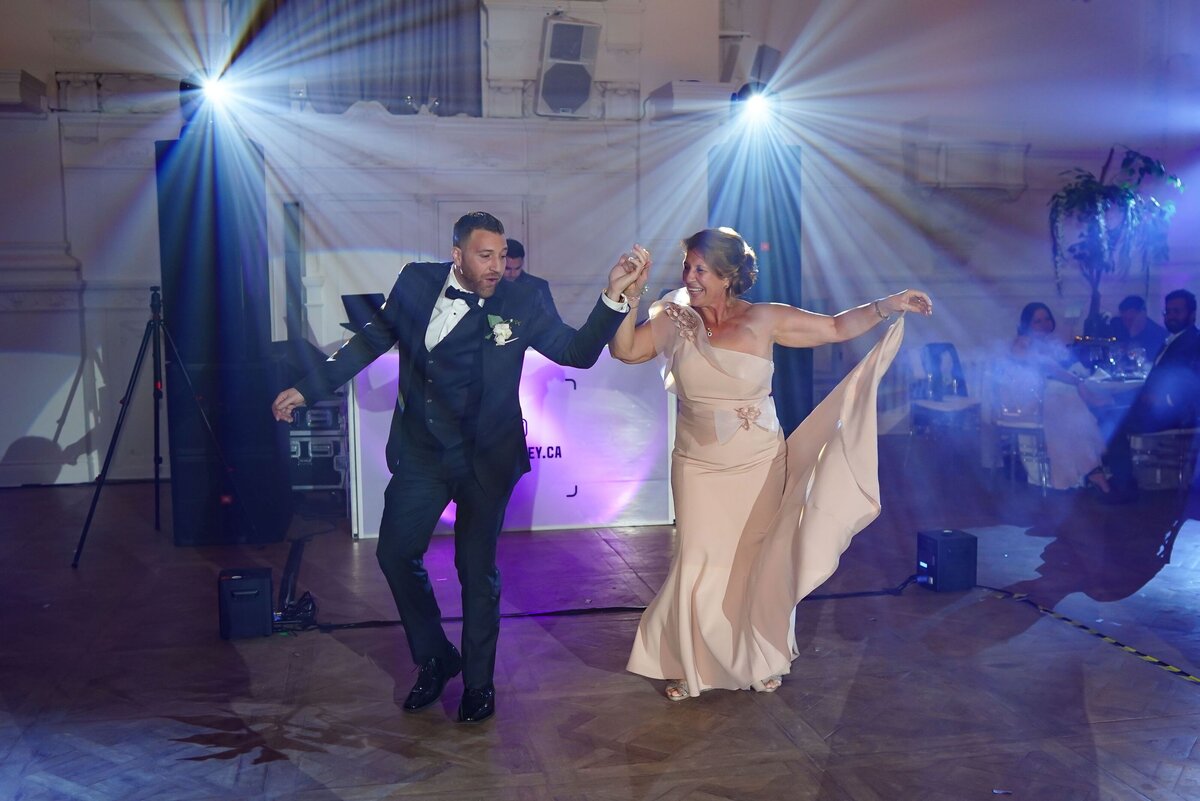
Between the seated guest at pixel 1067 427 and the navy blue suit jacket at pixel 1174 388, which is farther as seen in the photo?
the seated guest at pixel 1067 427

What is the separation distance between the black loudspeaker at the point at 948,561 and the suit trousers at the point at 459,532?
2.53 metres

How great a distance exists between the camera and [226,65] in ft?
30.4

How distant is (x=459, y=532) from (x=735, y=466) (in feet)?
3.51

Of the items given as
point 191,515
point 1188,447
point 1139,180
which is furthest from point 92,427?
point 1139,180

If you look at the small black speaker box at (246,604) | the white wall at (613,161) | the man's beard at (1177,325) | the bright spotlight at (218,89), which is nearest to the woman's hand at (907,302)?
the small black speaker box at (246,604)

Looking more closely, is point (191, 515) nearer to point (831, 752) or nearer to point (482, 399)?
point (482, 399)

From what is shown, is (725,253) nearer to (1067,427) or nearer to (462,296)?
(462,296)

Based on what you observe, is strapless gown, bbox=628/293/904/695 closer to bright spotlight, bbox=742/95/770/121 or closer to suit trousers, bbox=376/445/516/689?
suit trousers, bbox=376/445/516/689

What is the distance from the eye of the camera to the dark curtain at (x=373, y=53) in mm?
9422

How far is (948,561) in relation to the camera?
540cm

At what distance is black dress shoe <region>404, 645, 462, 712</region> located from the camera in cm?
393

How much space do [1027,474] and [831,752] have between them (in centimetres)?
558

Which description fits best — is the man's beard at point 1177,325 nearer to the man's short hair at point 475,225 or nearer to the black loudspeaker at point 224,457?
the man's short hair at point 475,225

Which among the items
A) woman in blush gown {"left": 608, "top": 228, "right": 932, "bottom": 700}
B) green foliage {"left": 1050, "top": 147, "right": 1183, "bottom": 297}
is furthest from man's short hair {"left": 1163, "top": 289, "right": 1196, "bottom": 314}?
woman in blush gown {"left": 608, "top": 228, "right": 932, "bottom": 700}
